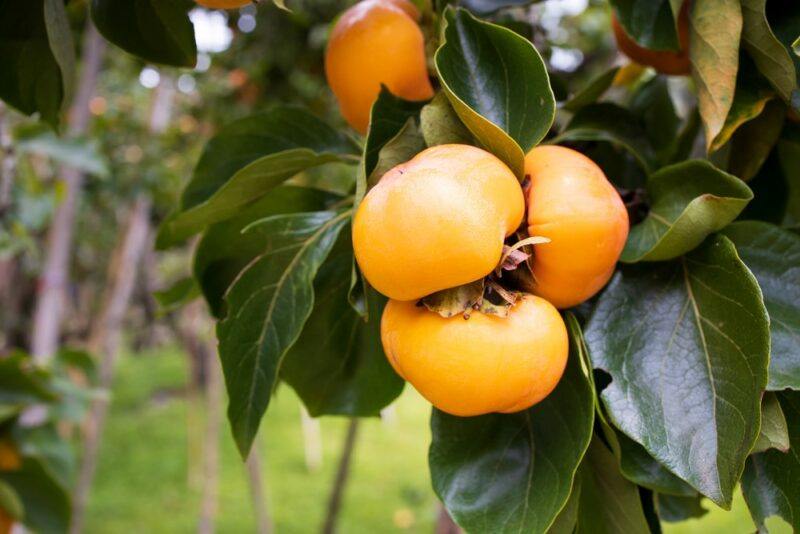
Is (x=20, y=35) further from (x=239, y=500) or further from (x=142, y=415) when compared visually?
(x=142, y=415)

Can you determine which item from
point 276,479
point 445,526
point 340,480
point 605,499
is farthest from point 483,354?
point 276,479

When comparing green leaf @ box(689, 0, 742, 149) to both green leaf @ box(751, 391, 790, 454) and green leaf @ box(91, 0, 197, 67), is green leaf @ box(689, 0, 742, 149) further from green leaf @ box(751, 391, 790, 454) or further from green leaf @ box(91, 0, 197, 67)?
green leaf @ box(91, 0, 197, 67)

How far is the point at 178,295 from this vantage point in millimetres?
653

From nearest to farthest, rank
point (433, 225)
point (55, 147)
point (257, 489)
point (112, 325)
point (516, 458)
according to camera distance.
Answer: point (433, 225)
point (516, 458)
point (55, 147)
point (257, 489)
point (112, 325)

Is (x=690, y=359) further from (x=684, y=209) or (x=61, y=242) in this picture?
(x=61, y=242)

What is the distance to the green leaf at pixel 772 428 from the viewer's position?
0.42 m

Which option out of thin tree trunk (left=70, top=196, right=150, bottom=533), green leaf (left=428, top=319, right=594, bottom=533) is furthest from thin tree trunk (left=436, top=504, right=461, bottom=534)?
thin tree trunk (left=70, top=196, right=150, bottom=533)

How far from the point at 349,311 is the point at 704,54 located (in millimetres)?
297

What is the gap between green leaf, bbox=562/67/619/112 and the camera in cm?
56

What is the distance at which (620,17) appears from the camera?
50 cm

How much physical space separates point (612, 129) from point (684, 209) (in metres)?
0.11

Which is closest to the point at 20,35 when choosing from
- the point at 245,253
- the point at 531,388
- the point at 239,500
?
the point at 245,253

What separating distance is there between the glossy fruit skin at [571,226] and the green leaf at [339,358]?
6.3 inches

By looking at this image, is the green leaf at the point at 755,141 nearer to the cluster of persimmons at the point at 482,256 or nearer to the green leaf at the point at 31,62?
the cluster of persimmons at the point at 482,256
